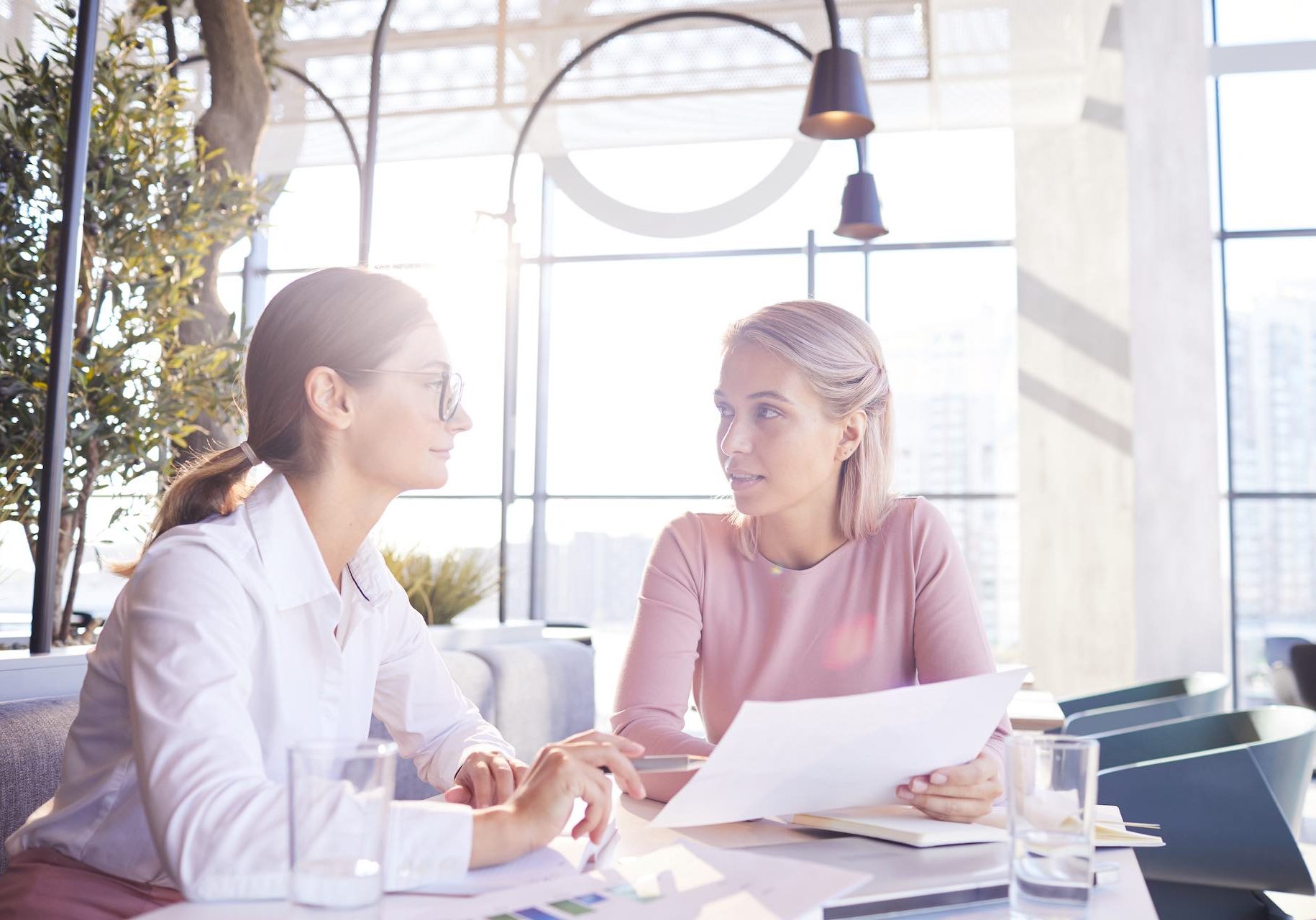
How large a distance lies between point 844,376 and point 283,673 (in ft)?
3.56

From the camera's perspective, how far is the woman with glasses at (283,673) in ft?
3.43

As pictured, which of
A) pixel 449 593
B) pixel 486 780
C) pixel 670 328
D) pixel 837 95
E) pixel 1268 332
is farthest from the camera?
pixel 670 328

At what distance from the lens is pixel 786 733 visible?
42.7 inches

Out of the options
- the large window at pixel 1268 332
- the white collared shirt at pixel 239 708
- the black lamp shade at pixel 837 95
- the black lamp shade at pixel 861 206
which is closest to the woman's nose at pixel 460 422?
the white collared shirt at pixel 239 708

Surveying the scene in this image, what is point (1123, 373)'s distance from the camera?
22.4 ft

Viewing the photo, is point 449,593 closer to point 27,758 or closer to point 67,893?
point 27,758

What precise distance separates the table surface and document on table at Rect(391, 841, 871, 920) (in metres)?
0.03

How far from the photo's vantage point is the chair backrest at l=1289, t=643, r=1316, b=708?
5168 millimetres

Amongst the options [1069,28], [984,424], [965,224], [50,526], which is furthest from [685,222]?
[50,526]

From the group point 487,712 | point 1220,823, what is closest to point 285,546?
point 487,712

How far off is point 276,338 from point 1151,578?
20.4 ft

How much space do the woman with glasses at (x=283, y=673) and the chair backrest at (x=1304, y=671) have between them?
4.76m

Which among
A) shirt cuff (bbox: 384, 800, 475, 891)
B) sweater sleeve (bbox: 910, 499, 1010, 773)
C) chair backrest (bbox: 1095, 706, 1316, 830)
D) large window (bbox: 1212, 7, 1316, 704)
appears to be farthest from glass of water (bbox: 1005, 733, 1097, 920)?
large window (bbox: 1212, 7, 1316, 704)

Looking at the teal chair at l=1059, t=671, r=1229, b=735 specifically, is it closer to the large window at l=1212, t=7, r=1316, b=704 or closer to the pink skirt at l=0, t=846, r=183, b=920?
the pink skirt at l=0, t=846, r=183, b=920
